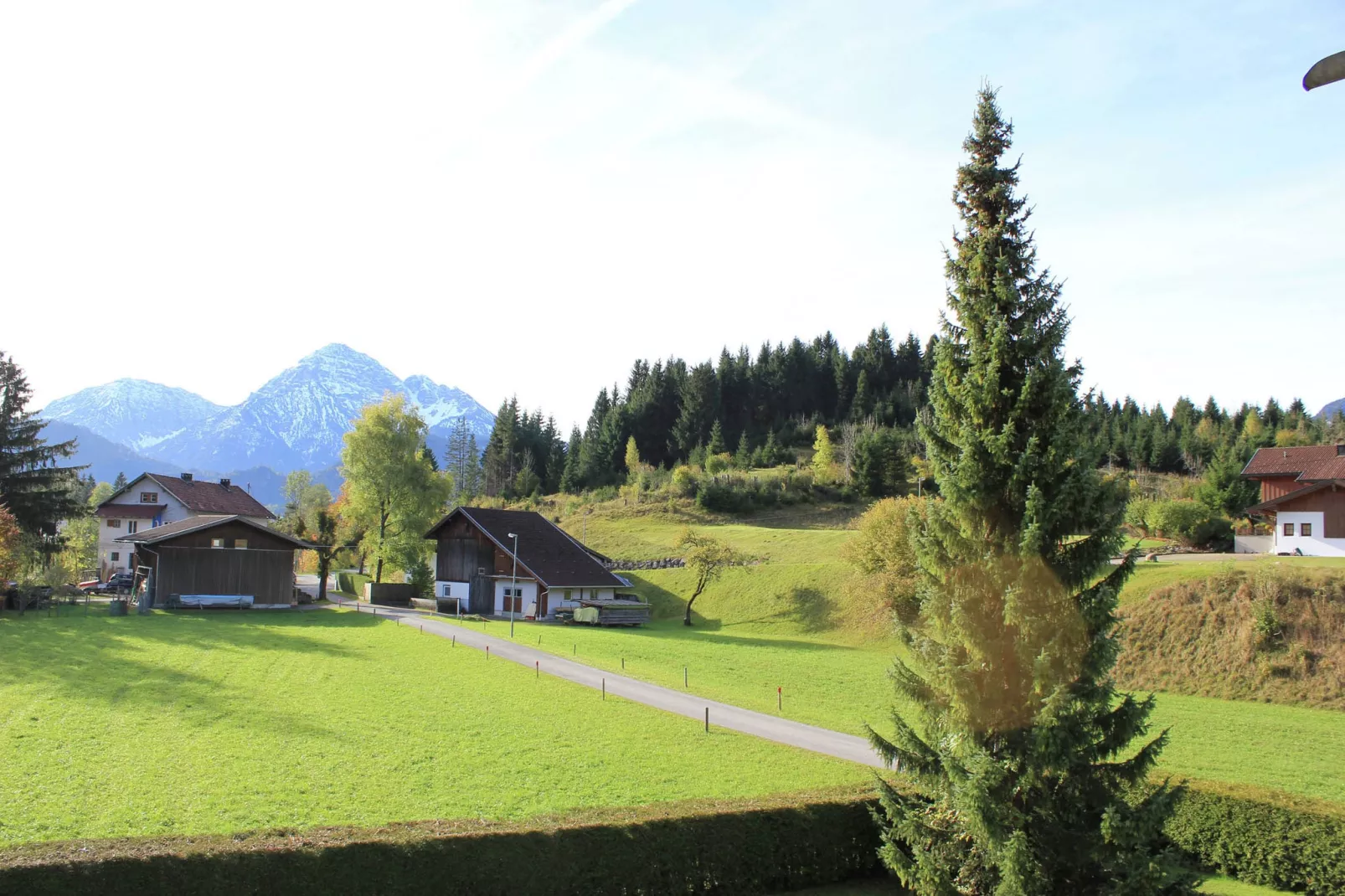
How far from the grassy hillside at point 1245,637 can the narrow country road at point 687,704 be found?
1919cm

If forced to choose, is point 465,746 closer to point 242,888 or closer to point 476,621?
point 242,888

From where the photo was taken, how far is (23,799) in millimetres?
15648

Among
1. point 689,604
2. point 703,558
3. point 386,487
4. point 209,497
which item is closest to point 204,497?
point 209,497

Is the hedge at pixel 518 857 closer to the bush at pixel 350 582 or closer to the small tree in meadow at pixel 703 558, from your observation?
the small tree in meadow at pixel 703 558

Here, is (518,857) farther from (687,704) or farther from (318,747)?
(687,704)

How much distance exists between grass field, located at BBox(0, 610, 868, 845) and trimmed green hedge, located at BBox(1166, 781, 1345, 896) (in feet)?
23.5

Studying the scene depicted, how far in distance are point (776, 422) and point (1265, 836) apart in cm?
12131

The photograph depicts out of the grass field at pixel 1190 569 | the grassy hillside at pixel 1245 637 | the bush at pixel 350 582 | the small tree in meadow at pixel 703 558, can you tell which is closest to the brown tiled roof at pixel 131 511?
the bush at pixel 350 582

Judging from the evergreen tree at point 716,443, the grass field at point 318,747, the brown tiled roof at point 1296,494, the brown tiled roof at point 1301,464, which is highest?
the evergreen tree at point 716,443

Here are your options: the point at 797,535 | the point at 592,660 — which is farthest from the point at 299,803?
the point at 797,535

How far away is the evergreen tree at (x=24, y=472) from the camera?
2277 inches

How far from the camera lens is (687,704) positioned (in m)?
28.9

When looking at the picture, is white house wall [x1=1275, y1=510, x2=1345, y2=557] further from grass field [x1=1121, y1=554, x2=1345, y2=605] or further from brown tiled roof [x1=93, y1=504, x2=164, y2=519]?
brown tiled roof [x1=93, y1=504, x2=164, y2=519]

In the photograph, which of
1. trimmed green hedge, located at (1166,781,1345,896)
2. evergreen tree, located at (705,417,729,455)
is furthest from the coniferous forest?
trimmed green hedge, located at (1166,781,1345,896)
